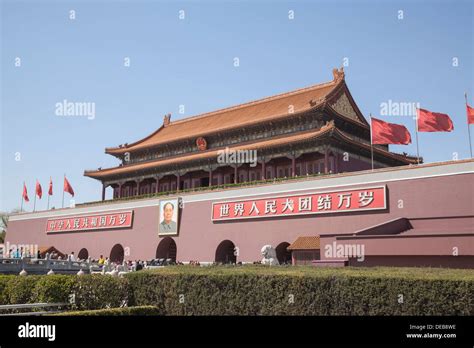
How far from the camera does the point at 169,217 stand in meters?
28.1

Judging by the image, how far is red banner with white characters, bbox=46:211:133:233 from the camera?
3120cm

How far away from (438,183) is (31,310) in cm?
1482

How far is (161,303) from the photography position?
10.6 meters

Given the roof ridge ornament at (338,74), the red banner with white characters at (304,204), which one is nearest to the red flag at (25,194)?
the red banner with white characters at (304,204)

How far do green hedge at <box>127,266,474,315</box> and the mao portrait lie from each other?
1650cm

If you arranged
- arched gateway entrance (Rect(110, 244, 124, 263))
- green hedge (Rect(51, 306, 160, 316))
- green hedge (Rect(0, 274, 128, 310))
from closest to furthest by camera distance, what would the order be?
green hedge (Rect(51, 306, 160, 316))
green hedge (Rect(0, 274, 128, 310))
arched gateway entrance (Rect(110, 244, 124, 263))

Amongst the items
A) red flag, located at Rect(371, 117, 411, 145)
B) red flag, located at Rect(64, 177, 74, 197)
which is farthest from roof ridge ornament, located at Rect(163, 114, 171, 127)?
red flag, located at Rect(371, 117, 411, 145)

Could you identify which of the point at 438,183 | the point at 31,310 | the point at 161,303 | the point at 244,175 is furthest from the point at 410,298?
the point at 244,175

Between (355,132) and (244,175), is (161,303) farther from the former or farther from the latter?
(355,132)

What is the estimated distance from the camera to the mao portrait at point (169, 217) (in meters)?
27.7

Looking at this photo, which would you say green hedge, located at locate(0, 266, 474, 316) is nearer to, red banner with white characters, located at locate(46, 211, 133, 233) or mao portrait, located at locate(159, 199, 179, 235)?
mao portrait, located at locate(159, 199, 179, 235)

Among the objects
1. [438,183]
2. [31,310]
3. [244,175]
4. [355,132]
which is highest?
[355,132]

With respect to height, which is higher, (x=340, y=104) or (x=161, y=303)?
(x=340, y=104)
